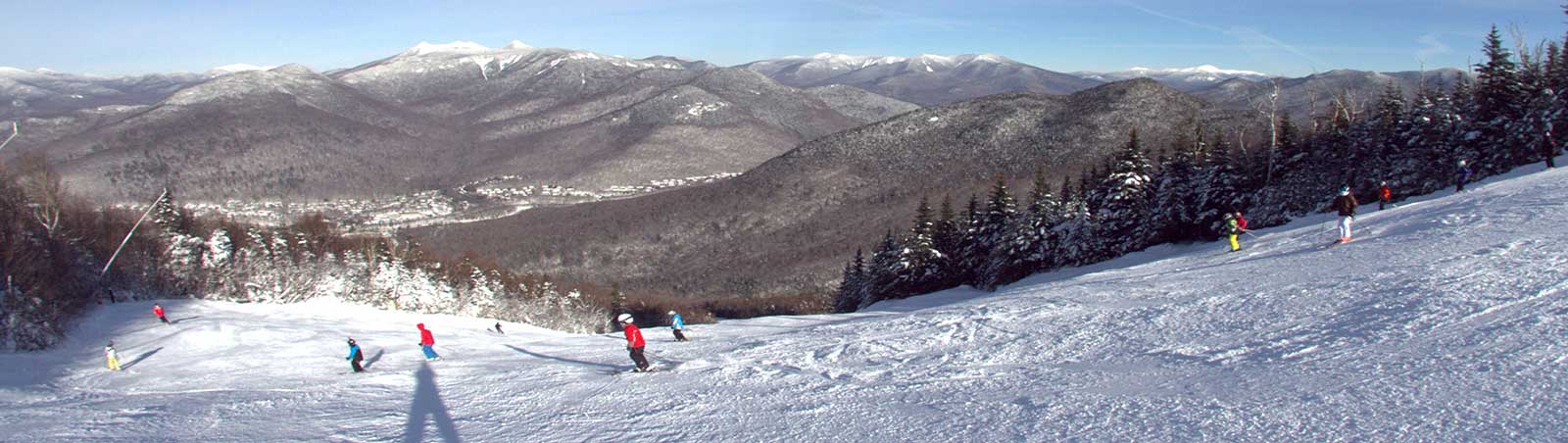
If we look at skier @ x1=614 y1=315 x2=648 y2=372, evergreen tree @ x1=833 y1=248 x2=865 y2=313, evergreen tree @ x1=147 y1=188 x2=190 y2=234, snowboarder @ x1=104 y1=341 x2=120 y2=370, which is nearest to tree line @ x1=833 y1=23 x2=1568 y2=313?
evergreen tree @ x1=833 y1=248 x2=865 y2=313

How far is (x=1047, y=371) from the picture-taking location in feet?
35.8

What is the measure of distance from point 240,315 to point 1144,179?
36.6 m

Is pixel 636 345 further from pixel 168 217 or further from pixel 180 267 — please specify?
pixel 168 217

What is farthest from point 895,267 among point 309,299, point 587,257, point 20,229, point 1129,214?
point 587,257

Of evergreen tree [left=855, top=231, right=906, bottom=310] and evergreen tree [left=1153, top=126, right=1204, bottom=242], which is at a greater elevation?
evergreen tree [left=1153, top=126, right=1204, bottom=242]

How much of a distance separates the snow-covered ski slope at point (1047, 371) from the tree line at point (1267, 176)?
847cm

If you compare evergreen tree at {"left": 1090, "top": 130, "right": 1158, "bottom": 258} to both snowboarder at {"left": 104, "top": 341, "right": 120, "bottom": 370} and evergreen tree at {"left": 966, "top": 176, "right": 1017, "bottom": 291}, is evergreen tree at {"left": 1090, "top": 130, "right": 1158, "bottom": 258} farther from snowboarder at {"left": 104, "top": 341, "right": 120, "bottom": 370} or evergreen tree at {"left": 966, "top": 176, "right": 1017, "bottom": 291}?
snowboarder at {"left": 104, "top": 341, "right": 120, "bottom": 370}

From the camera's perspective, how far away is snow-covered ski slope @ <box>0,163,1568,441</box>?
794cm

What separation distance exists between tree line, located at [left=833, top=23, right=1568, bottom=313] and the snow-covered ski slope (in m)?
8.47

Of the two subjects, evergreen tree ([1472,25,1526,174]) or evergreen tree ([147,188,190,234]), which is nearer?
evergreen tree ([1472,25,1526,174])

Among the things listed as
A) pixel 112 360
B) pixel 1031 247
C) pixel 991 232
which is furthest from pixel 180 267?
pixel 1031 247

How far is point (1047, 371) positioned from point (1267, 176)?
29.2m

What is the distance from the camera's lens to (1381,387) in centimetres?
806

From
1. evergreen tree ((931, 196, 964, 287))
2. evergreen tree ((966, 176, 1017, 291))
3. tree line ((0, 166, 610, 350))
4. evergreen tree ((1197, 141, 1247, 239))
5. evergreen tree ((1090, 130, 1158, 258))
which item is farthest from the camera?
evergreen tree ((931, 196, 964, 287))
